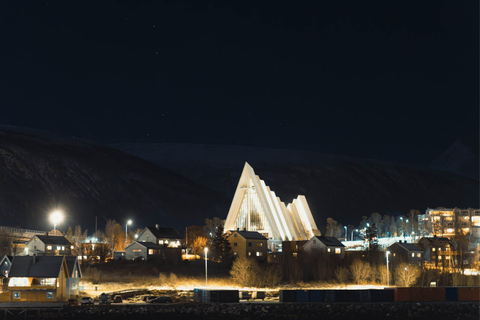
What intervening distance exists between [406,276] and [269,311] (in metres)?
17.4

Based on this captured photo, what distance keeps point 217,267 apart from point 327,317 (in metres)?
18.3

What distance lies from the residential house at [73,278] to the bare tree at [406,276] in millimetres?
25488

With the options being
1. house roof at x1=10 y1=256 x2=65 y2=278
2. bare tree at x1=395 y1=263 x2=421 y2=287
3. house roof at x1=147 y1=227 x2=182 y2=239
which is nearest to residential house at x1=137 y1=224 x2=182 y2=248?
house roof at x1=147 y1=227 x2=182 y2=239

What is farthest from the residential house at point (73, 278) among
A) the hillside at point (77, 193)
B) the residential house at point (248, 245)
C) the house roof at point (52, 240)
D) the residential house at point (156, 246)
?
the hillside at point (77, 193)

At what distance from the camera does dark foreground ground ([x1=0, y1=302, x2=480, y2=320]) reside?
39.6 m

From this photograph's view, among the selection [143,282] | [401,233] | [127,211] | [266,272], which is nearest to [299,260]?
[266,272]

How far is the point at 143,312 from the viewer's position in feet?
131

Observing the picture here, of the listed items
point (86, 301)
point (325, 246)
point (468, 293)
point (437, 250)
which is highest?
point (325, 246)

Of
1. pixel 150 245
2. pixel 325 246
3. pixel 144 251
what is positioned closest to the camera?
pixel 144 251

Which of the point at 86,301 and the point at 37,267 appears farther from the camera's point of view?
the point at 37,267

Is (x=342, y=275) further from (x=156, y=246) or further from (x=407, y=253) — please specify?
(x=156, y=246)

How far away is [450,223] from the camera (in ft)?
360

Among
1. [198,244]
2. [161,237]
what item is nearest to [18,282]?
[161,237]

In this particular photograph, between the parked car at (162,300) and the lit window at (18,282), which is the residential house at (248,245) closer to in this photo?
the parked car at (162,300)
